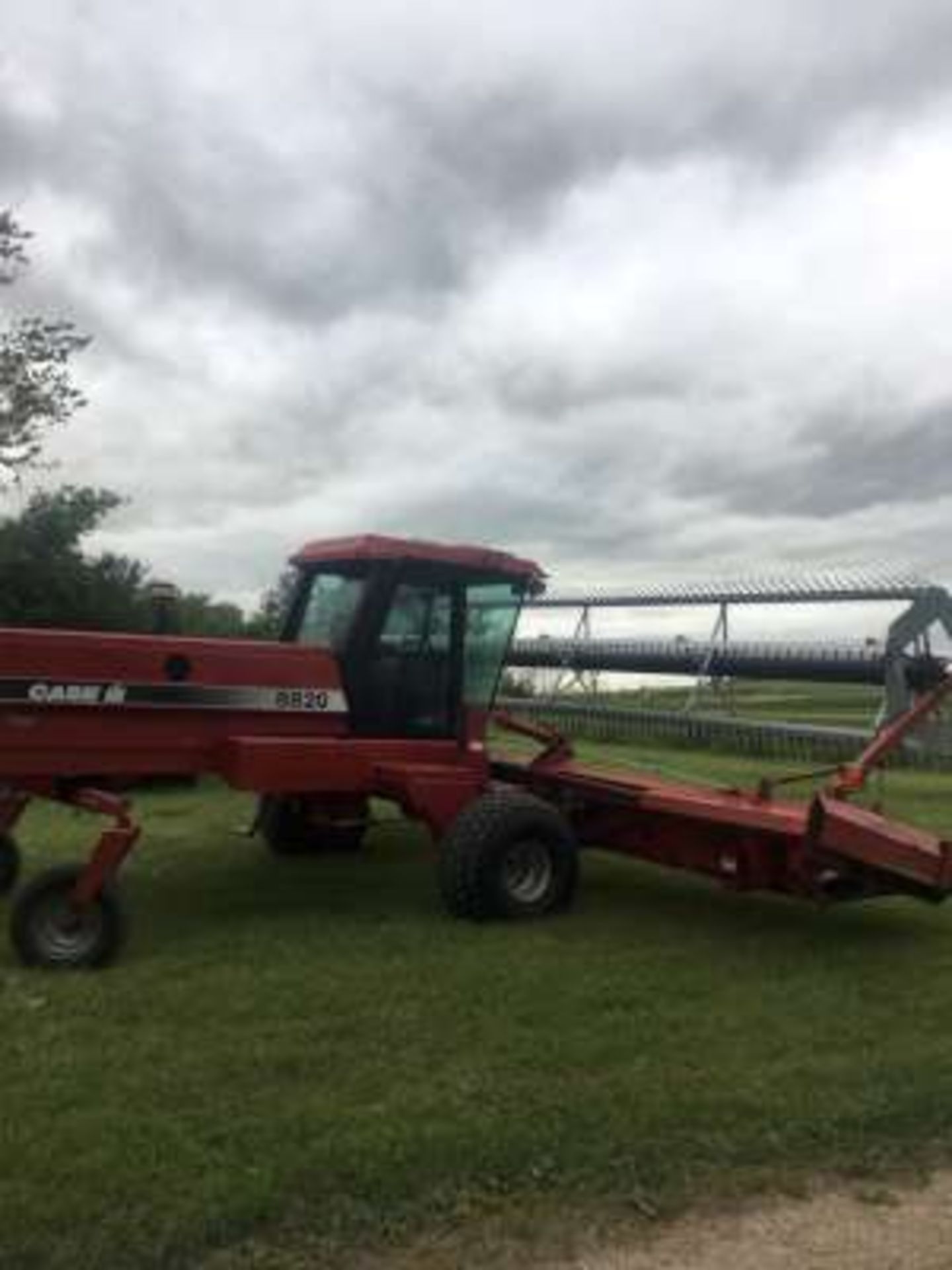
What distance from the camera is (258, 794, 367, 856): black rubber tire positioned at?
9.94 metres

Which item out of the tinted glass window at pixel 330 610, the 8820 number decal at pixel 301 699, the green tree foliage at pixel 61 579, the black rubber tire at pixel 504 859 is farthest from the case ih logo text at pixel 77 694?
the green tree foliage at pixel 61 579

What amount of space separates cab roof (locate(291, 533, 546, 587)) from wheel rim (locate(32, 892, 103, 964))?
272cm

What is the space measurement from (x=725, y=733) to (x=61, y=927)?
46.7 ft

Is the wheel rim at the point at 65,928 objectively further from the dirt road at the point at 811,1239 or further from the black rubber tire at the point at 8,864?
the dirt road at the point at 811,1239

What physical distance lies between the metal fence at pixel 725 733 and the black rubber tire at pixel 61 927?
1223 cm

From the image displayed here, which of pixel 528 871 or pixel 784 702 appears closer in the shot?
pixel 528 871

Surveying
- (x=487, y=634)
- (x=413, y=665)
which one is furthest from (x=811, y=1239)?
(x=487, y=634)

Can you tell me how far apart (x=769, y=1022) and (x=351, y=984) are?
187 centimetres

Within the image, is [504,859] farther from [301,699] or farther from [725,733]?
[725,733]

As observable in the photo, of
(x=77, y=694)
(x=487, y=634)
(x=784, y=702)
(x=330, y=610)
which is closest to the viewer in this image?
(x=77, y=694)

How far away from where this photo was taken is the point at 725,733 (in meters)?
20.2

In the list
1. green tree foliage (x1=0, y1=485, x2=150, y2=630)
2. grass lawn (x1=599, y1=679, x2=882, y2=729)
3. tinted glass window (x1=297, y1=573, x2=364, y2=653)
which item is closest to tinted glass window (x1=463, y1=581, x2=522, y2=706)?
tinted glass window (x1=297, y1=573, x2=364, y2=653)

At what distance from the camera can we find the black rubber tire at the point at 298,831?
9938 mm

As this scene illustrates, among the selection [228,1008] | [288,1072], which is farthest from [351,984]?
[288,1072]
